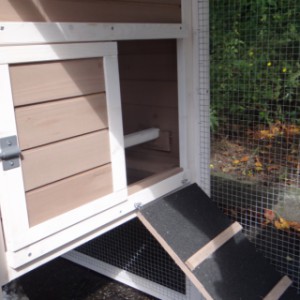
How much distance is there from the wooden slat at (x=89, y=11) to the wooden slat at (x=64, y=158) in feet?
1.10

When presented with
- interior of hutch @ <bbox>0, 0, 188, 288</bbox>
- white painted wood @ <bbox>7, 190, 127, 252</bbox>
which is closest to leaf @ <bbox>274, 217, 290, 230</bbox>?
interior of hutch @ <bbox>0, 0, 188, 288</bbox>

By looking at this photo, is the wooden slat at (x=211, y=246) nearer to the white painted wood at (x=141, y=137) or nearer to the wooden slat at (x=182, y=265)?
the wooden slat at (x=182, y=265)

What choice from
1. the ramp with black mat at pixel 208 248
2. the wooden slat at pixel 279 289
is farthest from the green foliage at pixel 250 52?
the wooden slat at pixel 279 289

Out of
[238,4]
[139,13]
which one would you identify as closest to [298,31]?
[238,4]

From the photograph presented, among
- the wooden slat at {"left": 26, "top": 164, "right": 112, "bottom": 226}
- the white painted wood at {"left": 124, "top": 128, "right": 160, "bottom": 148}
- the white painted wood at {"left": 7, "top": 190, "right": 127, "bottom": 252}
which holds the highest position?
the white painted wood at {"left": 124, "top": 128, "right": 160, "bottom": 148}

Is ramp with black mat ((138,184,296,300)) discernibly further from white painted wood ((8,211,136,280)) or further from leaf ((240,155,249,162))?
leaf ((240,155,249,162))

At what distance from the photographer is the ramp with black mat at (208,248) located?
4.59 feet

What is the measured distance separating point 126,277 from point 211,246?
81 centimetres

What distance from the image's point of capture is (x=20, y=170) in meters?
1.03

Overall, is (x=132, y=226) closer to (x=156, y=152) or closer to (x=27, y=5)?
(x=156, y=152)

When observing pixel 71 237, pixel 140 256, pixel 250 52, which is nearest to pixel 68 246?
pixel 71 237

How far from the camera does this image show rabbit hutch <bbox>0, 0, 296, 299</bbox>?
1024 mm

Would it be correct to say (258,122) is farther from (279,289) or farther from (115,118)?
(115,118)

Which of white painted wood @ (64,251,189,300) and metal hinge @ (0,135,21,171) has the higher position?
metal hinge @ (0,135,21,171)
